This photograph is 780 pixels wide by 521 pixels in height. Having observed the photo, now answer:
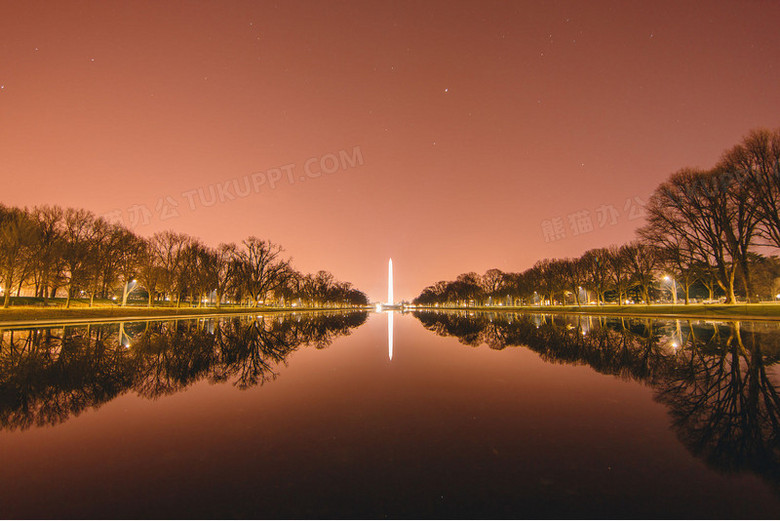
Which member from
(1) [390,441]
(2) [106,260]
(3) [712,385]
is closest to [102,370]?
(1) [390,441]

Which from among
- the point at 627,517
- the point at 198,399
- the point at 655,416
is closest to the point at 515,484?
the point at 627,517

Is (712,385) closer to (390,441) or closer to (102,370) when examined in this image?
(390,441)

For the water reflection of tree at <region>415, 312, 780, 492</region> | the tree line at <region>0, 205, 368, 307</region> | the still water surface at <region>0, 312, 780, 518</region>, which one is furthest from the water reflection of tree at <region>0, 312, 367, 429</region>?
the tree line at <region>0, 205, 368, 307</region>

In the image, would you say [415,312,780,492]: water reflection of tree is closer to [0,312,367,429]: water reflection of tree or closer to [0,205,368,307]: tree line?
[0,312,367,429]: water reflection of tree

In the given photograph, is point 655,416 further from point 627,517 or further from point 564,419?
point 627,517

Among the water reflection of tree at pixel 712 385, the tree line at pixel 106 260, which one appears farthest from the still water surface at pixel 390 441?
the tree line at pixel 106 260
